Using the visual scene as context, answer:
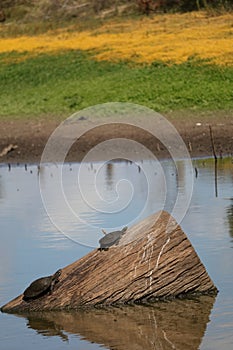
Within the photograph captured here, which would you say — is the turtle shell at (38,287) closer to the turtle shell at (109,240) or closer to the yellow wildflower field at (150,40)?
the turtle shell at (109,240)

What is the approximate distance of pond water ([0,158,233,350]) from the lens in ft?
30.4

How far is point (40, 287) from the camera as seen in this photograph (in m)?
9.86

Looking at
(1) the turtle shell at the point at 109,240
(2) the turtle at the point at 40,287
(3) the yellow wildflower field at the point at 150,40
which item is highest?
(3) the yellow wildflower field at the point at 150,40

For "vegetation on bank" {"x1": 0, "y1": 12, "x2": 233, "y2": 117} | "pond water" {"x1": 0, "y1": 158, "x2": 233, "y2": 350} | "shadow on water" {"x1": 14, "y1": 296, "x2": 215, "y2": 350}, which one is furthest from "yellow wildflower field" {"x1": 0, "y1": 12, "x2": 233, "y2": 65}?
"shadow on water" {"x1": 14, "y1": 296, "x2": 215, "y2": 350}

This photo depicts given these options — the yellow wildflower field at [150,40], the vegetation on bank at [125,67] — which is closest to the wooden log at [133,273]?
the vegetation on bank at [125,67]

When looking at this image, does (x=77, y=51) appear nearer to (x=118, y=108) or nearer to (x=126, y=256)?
(x=118, y=108)

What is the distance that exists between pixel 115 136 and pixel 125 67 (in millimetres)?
7594

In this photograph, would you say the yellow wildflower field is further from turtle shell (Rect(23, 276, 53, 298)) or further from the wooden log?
turtle shell (Rect(23, 276, 53, 298))

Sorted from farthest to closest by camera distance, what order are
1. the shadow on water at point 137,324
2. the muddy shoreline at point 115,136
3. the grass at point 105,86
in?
1. the grass at point 105,86
2. the muddy shoreline at point 115,136
3. the shadow on water at point 137,324

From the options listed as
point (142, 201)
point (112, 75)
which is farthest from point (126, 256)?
point (112, 75)

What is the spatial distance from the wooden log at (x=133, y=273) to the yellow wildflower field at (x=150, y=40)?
18.6 meters

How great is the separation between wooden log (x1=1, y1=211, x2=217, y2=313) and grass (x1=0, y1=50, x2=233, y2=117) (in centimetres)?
1460

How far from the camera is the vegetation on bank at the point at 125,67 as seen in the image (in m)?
26.2

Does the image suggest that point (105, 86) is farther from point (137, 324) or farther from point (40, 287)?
point (137, 324)
